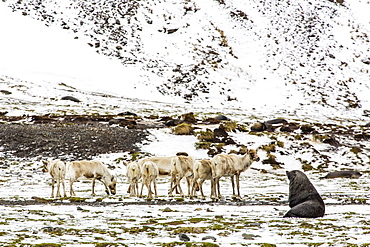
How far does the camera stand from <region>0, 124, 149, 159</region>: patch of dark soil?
3475 centimetres

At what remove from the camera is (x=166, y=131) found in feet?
141

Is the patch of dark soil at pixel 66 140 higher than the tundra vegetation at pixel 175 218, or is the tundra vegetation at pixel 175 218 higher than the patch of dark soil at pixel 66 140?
the patch of dark soil at pixel 66 140

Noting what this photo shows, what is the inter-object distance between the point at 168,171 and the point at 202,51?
251 feet

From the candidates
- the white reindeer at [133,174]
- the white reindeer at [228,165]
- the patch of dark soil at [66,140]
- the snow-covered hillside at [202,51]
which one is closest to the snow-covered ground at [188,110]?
the snow-covered hillside at [202,51]

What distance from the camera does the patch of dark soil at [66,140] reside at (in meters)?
34.8

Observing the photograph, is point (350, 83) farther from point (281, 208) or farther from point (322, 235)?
point (322, 235)

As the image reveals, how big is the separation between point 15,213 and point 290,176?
10.1 meters

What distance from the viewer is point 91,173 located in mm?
21000

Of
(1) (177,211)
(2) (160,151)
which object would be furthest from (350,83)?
(1) (177,211)

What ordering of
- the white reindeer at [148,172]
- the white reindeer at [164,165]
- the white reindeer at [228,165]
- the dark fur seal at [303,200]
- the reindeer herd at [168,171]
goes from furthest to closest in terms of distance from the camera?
the white reindeer at [164,165] → the white reindeer at [148,172] → the reindeer herd at [168,171] → the white reindeer at [228,165] → the dark fur seal at [303,200]

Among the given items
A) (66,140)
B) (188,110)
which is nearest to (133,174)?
(66,140)

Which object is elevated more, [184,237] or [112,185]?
[112,185]

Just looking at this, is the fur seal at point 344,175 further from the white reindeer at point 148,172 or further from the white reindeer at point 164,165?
the white reindeer at point 148,172

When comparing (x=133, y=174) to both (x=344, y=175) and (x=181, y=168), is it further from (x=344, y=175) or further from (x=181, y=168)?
(x=344, y=175)
